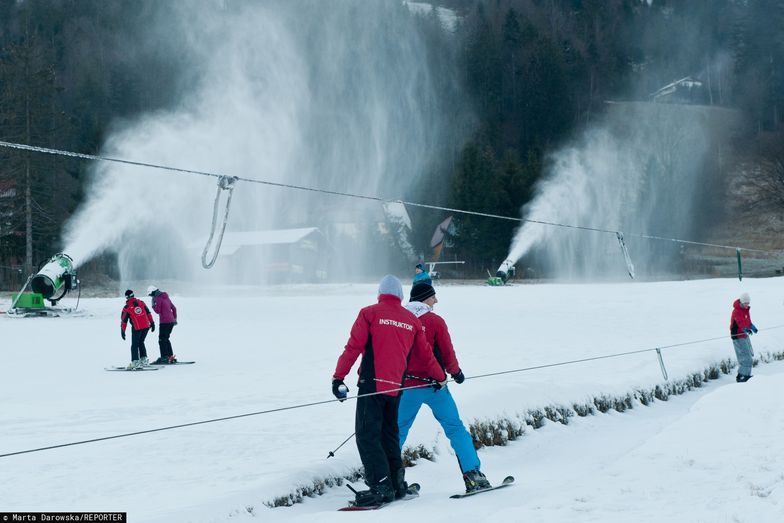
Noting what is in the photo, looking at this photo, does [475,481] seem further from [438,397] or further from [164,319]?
[164,319]

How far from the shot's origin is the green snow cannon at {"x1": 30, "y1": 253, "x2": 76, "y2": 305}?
2714 cm

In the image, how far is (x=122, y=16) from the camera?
89188 mm

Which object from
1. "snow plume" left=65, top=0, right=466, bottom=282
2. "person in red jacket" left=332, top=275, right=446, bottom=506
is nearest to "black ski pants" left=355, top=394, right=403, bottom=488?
"person in red jacket" left=332, top=275, right=446, bottom=506

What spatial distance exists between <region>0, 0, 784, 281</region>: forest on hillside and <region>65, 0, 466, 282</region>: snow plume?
2.79 metres

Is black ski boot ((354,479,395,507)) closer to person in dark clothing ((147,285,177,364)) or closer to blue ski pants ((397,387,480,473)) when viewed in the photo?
blue ski pants ((397,387,480,473))

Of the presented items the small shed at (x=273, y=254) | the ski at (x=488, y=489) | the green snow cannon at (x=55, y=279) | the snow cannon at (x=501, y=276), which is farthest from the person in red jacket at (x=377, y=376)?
the small shed at (x=273, y=254)

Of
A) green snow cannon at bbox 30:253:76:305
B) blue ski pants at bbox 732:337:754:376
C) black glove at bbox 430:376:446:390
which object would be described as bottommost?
blue ski pants at bbox 732:337:754:376

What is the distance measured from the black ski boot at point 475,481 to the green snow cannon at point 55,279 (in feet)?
78.5

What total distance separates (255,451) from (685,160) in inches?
2800

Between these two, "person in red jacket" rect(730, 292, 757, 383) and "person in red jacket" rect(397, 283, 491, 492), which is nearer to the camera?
"person in red jacket" rect(397, 283, 491, 492)

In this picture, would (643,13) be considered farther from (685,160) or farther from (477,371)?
(477,371)

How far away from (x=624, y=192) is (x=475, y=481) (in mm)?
57172

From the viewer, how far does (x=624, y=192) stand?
6062 centimetres

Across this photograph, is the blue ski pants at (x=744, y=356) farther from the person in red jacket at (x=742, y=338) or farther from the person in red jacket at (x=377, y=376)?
the person in red jacket at (x=377, y=376)
